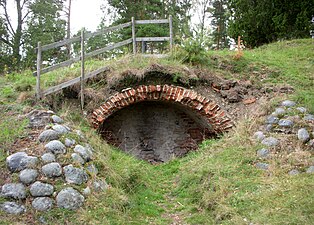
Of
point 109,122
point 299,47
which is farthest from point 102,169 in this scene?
point 299,47

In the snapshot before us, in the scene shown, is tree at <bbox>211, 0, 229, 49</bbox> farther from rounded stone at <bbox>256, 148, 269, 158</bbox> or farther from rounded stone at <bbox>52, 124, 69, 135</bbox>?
rounded stone at <bbox>52, 124, 69, 135</bbox>

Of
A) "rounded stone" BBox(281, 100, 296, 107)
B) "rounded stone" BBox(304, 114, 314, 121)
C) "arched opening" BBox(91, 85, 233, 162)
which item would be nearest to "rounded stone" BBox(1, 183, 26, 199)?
"arched opening" BBox(91, 85, 233, 162)

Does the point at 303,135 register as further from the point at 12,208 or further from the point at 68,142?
the point at 12,208

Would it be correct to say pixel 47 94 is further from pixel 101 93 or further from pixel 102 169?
pixel 102 169

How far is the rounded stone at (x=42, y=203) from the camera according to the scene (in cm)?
483

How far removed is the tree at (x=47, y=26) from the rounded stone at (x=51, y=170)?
14486 millimetres

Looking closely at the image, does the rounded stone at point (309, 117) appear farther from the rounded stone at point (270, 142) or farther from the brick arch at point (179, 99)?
the brick arch at point (179, 99)

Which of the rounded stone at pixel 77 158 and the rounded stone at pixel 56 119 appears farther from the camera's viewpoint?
the rounded stone at pixel 56 119

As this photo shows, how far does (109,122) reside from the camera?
9562 millimetres

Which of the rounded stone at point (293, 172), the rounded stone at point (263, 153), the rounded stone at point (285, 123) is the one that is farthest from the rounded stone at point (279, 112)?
the rounded stone at point (293, 172)

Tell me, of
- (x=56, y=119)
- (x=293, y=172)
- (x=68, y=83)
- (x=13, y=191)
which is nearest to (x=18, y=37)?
(x=68, y=83)

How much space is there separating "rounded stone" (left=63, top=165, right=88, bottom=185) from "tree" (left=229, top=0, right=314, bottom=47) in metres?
11.6

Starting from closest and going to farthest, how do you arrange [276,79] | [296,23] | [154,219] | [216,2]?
1. [154,219]
2. [276,79]
3. [296,23]
4. [216,2]

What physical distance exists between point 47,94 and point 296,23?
10828 mm
